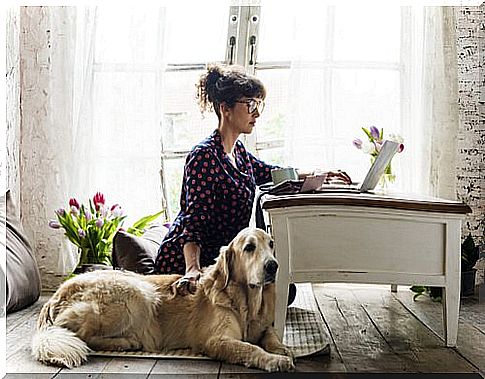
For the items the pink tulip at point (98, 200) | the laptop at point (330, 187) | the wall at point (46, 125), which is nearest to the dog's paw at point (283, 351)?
the laptop at point (330, 187)

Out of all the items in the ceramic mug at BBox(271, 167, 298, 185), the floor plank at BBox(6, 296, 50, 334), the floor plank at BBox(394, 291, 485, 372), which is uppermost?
the ceramic mug at BBox(271, 167, 298, 185)

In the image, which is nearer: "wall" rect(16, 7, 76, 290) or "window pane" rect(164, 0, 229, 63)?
"wall" rect(16, 7, 76, 290)

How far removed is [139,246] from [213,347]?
817mm

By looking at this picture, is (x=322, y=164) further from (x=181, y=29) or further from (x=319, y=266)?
(x=319, y=266)

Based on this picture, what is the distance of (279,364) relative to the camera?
255 cm

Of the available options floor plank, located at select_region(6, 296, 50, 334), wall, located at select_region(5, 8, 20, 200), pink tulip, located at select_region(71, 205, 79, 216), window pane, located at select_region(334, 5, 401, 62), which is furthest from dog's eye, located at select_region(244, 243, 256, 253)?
window pane, located at select_region(334, 5, 401, 62)

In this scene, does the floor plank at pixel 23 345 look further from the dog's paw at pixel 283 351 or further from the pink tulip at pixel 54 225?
the dog's paw at pixel 283 351

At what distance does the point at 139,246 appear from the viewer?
340 cm

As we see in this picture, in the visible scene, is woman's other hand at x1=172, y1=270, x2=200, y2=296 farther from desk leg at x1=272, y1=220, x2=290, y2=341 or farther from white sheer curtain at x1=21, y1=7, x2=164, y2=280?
white sheer curtain at x1=21, y1=7, x2=164, y2=280

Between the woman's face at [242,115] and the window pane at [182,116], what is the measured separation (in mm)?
1148

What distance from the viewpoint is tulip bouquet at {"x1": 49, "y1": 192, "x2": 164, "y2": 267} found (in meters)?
3.84

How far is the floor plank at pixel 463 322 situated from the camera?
9.51 feet

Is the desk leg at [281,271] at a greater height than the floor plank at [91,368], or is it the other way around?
the desk leg at [281,271]

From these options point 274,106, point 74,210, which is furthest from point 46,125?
point 274,106
